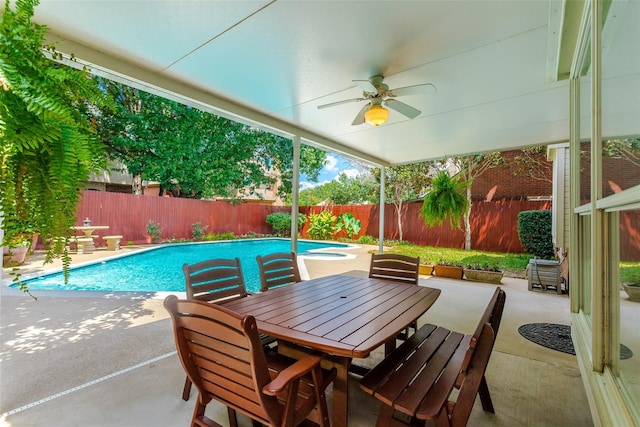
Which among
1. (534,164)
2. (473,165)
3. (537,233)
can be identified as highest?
(534,164)

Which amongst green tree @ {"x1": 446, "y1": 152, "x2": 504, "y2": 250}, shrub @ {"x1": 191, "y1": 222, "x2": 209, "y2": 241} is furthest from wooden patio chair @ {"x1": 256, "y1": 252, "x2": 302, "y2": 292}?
shrub @ {"x1": 191, "y1": 222, "x2": 209, "y2": 241}

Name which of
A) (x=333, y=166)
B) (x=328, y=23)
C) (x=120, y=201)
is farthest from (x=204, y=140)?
(x=333, y=166)

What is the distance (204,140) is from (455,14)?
862 cm

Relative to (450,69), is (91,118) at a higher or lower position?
lower

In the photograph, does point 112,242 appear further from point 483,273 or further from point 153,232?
point 483,273

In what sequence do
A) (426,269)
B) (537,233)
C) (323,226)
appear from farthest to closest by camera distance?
(323,226), (537,233), (426,269)

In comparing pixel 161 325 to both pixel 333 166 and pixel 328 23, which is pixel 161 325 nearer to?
pixel 328 23

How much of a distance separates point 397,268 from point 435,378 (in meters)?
1.52

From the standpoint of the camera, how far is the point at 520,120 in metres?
3.88

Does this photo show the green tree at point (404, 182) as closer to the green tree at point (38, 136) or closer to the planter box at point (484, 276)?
the planter box at point (484, 276)

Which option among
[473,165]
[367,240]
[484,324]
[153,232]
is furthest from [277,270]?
[367,240]

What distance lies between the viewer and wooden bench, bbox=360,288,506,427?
121 centimetres

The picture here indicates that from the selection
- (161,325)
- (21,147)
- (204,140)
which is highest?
(204,140)

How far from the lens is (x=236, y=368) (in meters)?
1.16
